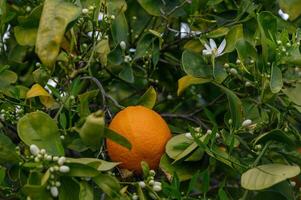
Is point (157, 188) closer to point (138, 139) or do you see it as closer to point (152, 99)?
point (138, 139)

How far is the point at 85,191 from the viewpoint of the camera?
1.23 m

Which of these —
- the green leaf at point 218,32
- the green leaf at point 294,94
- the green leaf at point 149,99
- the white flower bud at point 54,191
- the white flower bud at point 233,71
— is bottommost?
the green leaf at point 149,99

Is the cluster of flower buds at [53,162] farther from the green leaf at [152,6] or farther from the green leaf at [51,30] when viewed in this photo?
the green leaf at [152,6]

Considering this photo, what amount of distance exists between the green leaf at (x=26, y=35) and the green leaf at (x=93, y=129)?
0.39 meters

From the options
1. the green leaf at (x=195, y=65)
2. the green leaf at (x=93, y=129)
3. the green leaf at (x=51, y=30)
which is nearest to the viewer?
the green leaf at (x=93, y=129)

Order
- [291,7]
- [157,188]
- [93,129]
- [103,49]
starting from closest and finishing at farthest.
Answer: [93,129], [157,188], [103,49], [291,7]

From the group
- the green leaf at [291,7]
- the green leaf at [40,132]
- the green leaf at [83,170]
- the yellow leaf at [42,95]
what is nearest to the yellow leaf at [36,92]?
the yellow leaf at [42,95]

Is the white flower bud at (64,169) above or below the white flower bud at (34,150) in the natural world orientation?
below

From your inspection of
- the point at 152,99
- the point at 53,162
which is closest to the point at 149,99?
the point at 152,99

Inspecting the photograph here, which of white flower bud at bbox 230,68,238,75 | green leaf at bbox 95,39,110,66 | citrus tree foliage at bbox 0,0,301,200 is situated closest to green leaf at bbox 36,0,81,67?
citrus tree foliage at bbox 0,0,301,200

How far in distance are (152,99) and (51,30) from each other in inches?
10.4

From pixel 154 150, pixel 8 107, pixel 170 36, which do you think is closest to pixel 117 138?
pixel 154 150

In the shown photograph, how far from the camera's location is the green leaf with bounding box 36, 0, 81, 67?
135 centimetres

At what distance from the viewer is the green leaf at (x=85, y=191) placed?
1.23 meters
